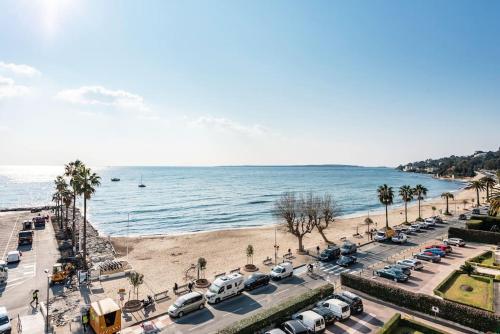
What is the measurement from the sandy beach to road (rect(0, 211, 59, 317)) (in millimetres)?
12258

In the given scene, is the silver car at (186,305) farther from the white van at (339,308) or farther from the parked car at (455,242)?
the parked car at (455,242)

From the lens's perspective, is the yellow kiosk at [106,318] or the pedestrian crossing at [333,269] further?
the pedestrian crossing at [333,269]

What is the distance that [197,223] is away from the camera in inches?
3703

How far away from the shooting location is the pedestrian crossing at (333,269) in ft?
133

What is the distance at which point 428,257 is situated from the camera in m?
44.1

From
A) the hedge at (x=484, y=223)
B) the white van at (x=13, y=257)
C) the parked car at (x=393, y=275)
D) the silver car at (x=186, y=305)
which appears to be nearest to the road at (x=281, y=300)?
the silver car at (x=186, y=305)

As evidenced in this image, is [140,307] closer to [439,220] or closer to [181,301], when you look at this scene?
[181,301]

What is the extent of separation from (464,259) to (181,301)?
40.8 metres

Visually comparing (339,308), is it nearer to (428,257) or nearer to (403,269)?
(403,269)

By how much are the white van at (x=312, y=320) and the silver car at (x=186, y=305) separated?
31.8 feet

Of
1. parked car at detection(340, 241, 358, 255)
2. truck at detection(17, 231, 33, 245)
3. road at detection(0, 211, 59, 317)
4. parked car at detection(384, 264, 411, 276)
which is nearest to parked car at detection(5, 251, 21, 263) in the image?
road at detection(0, 211, 59, 317)

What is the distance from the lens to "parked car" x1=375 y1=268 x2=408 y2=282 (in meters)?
36.2

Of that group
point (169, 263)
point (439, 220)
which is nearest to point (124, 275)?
point (169, 263)

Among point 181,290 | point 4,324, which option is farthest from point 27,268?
point 181,290
